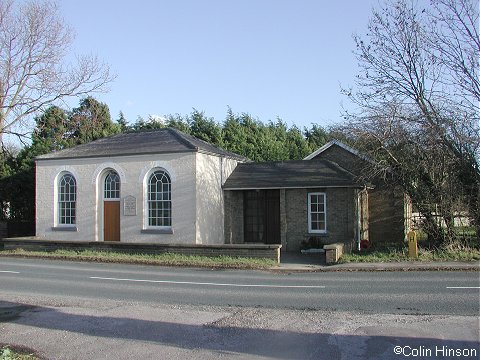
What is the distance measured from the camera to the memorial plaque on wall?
22.3 m

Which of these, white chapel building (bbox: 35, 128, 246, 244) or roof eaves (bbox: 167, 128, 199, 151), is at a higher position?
roof eaves (bbox: 167, 128, 199, 151)

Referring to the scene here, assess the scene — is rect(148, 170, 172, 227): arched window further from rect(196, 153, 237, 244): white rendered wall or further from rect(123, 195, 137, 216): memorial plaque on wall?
rect(196, 153, 237, 244): white rendered wall

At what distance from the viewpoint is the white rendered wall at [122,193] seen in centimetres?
2141

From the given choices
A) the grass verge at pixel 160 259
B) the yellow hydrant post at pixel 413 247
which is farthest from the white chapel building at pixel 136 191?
the yellow hydrant post at pixel 413 247

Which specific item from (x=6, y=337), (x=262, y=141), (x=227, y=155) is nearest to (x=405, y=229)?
(x=227, y=155)

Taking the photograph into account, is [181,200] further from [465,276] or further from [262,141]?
[262,141]

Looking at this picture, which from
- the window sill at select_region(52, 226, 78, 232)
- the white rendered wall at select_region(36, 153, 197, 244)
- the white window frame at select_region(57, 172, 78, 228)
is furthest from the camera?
the white window frame at select_region(57, 172, 78, 228)

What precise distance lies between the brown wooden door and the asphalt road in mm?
6103

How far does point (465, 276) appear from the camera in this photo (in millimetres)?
13250

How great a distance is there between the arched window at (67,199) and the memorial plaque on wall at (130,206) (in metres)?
3.06

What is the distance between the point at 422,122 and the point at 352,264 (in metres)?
6.08

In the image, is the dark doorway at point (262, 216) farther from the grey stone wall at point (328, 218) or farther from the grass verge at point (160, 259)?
the grass verge at point (160, 259)

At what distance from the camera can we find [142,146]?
23109 millimetres

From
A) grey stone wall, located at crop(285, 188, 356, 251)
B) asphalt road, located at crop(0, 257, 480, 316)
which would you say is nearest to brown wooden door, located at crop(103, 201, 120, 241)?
asphalt road, located at crop(0, 257, 480, 316)
